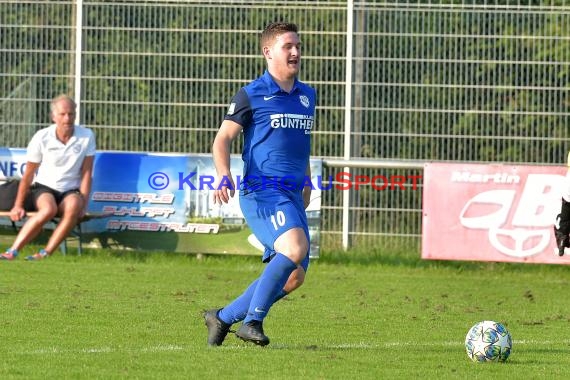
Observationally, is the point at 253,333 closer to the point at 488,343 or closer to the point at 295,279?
the point at 295,279

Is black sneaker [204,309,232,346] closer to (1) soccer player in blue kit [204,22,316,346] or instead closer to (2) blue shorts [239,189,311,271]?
(1) soccer player in blue kit [204,22,316,346]


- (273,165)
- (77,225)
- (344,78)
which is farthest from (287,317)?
(344,78)

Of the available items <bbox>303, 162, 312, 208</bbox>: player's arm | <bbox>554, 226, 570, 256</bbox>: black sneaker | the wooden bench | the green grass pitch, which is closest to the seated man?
the wooden bench

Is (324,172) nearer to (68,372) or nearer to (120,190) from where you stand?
(120,190)

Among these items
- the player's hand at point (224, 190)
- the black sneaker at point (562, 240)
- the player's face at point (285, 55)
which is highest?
the player's face at point (285, 55)

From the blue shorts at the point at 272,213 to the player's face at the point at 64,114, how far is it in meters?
7.55

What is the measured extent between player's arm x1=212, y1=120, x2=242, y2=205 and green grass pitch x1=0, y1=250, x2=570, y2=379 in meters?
0.94

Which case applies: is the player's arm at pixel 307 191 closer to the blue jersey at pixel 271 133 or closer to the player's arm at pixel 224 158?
the blue jersey at pixel 271 133

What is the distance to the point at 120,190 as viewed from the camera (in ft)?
53.9

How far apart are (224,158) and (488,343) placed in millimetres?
1897

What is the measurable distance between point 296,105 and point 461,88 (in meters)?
8.12

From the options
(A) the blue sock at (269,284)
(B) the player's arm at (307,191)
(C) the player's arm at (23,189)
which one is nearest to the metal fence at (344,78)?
(C) the player's arm at (23,189)

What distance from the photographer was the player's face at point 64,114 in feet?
52.0

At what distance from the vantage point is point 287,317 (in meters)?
10.9
